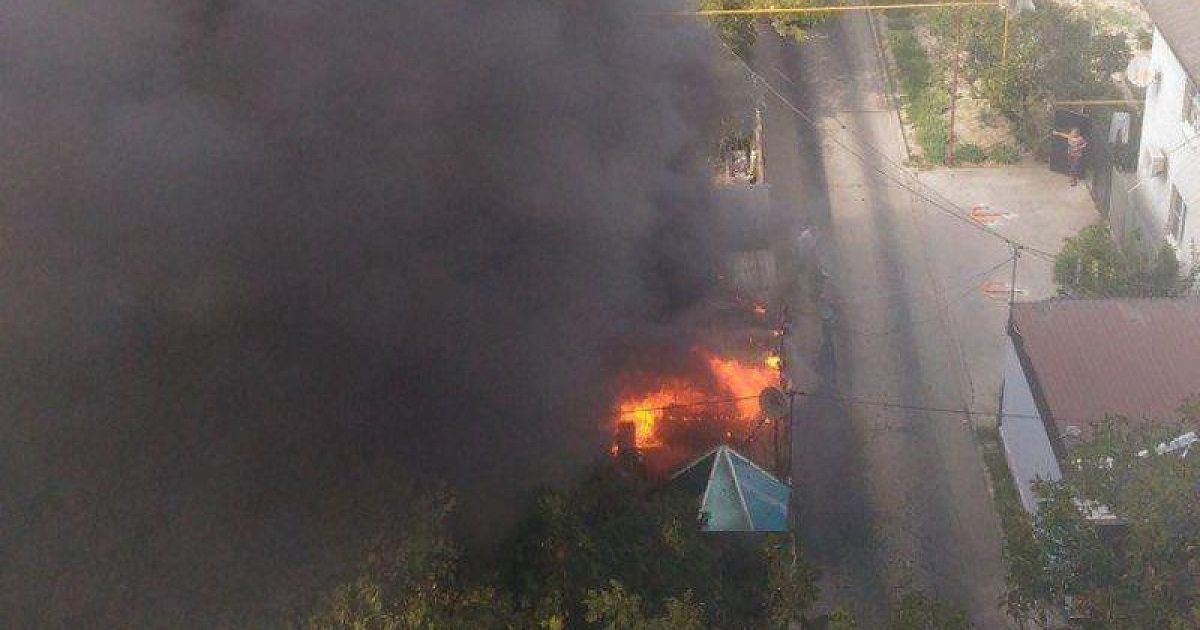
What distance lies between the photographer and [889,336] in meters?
15.1

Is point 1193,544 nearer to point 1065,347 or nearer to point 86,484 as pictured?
point 1065,347

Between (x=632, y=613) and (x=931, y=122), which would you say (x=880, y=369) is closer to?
(x=931, y=122)

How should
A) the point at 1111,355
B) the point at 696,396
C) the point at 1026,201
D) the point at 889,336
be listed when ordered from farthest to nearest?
the point at 1026,201 < the point at 889,336 < the point at 696,396 < the point at 1111,355

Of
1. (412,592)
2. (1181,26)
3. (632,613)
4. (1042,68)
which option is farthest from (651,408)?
(1042,68)

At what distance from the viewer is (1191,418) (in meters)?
A: 7.55

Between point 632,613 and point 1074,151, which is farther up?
point 632,613

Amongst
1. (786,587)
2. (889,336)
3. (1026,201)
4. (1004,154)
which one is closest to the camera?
(786,587)

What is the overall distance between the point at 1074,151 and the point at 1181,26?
11.8 ft

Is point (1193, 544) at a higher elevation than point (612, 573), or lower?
higher

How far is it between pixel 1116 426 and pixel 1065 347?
11.3 ft

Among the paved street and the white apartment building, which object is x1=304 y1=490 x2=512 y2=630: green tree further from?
the white apartment building

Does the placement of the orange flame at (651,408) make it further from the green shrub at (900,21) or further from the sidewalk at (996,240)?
the green shrub at (900,21)

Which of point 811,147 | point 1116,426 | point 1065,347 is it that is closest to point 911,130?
point 811,147

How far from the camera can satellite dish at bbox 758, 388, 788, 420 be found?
40.4ft
